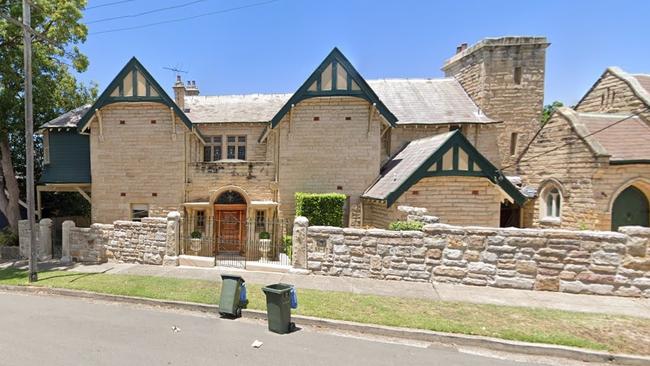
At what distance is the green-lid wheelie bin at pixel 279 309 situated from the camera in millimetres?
6309

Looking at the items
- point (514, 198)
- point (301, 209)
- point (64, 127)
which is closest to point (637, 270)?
point (514, 198)

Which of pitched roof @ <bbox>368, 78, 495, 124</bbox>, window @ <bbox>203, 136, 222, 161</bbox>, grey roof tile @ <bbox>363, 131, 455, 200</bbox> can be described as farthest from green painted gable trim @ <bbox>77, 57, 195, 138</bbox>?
pitched roof @ <bbox>368, 78, 495, 124</bbox>

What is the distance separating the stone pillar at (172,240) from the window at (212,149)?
19.2 ft

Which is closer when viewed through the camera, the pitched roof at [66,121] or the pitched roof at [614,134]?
the pitched roof at [614,134]

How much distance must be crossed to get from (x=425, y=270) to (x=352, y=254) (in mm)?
2335

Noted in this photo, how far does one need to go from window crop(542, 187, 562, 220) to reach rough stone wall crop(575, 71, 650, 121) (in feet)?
16.3

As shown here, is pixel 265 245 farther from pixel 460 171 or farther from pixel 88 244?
pixel 460 171

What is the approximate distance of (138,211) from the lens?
14859mm

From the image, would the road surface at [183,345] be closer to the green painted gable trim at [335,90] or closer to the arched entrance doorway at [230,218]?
the arched entrance doorway at [230,218]

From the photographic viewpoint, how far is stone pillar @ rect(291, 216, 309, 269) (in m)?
10.1

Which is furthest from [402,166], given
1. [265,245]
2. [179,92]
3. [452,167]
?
[179,92]

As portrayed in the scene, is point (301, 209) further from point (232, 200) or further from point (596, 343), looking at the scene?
point (596, 343)

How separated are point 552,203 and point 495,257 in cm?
801

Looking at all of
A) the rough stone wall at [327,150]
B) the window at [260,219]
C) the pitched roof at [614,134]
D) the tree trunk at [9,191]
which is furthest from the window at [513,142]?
the tree trunk at [9,191]
